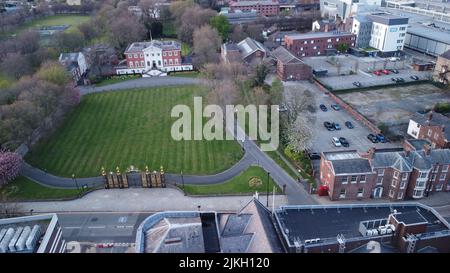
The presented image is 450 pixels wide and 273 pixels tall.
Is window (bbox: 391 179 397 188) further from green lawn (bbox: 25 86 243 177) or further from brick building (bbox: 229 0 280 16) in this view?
brick building (bbox: 229 0 280 16)

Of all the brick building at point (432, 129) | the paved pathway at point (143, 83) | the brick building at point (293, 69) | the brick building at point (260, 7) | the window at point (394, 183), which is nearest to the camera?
the window at point (394, 183)

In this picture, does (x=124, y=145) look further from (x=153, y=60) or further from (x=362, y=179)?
(x=153, y=60)

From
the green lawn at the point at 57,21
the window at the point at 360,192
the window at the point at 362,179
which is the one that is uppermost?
the green lawn at the point at 57,21

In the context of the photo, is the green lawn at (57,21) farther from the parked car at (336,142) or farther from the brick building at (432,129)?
the brick building at (432,129)

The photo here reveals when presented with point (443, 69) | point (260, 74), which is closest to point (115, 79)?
point (260, 74)

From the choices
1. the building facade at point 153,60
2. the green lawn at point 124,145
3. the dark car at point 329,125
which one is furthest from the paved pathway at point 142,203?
the building facade at point 153,60

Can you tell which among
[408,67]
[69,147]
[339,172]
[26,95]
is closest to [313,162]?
[339,172]

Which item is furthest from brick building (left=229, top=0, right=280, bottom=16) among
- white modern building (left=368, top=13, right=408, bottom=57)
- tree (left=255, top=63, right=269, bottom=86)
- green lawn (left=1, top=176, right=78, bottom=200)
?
green lawn (left=1, top=176, right=78, bottom=200)
